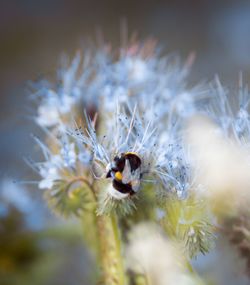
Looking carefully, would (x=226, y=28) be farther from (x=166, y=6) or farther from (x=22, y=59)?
(x=22, y=59)

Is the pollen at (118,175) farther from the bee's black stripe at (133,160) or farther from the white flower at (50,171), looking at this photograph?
the white flower at (50,171)

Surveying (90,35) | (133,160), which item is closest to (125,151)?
(133,160)

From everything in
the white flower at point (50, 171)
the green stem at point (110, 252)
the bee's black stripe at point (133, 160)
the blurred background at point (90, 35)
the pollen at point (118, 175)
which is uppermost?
the blurred background at point (90, 35)

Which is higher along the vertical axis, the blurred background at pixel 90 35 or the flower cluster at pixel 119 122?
the blurred background at pixel 90 35

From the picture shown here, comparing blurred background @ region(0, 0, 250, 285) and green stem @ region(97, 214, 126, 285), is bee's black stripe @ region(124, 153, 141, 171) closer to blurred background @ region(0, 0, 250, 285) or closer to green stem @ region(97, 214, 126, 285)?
green stem @ region(97, 214, 126, 285)

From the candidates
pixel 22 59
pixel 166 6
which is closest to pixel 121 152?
pixel 22 59

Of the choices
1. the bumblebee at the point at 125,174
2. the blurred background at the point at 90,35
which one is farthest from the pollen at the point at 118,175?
the blurred background at the point at 90,35

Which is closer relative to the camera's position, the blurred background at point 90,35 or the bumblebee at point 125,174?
the bumblebee at point 125,174

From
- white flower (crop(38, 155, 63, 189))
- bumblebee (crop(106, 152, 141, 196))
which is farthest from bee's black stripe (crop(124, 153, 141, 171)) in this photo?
white flower (crop(38, 155, 63, 189))
